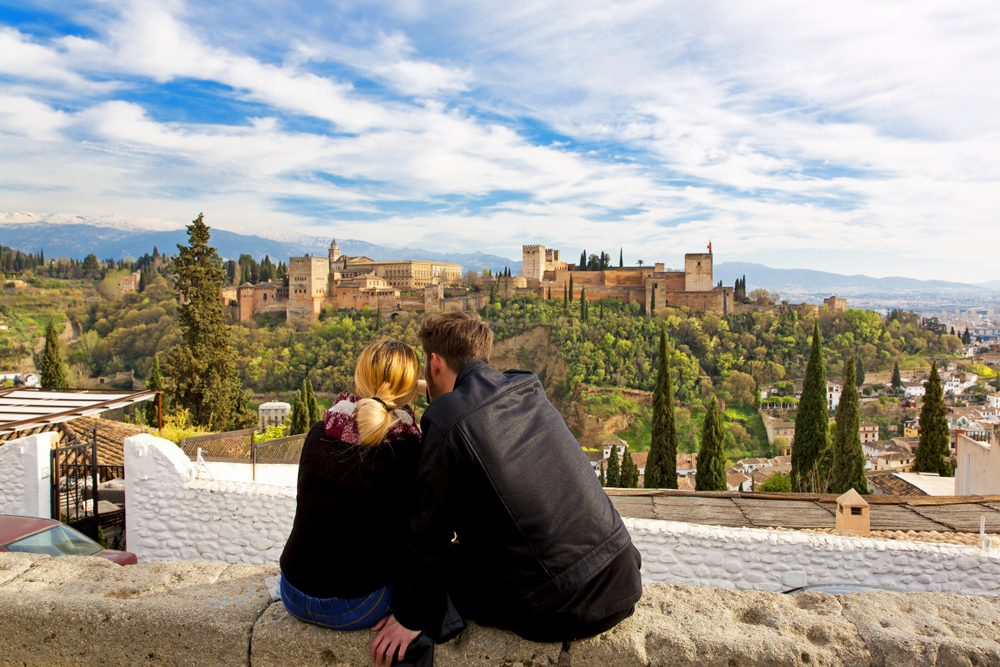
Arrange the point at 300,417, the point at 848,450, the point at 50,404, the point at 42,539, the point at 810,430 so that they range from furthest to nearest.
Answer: the point at 300,417, the point at 810,430, the point at 848,450, the point at 50,404, the point at 42,539

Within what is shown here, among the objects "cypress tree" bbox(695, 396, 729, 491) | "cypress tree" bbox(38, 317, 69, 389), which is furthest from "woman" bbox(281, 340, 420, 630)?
"cypress tree" bbox(38, 317, 69, 389)

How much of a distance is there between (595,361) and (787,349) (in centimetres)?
1375

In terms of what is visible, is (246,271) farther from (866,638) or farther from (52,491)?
(866,638)

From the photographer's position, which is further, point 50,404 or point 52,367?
point 52,367

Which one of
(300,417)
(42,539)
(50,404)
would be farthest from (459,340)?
(300,417)

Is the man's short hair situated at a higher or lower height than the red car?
higher

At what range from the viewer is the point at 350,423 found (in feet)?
4.73

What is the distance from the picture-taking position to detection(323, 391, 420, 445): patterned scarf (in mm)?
1432

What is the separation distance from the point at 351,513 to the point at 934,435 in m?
17.8

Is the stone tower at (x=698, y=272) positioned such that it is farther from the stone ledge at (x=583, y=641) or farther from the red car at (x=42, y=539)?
the stone ledge at (x=583, y=641)

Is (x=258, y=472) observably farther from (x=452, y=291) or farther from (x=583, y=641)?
(x=452, y=291)

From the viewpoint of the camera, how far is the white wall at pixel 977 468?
796 cm

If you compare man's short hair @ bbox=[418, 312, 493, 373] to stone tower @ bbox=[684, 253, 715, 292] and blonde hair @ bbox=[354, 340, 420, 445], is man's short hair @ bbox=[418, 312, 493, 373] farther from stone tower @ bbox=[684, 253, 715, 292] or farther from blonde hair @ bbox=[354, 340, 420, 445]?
stone tower @ bbox=[684, 253, 715, 292]

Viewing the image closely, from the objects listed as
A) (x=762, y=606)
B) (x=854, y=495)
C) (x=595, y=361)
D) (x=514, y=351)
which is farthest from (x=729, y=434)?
(x=762, y=606)
